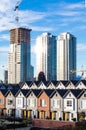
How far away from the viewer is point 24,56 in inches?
6924

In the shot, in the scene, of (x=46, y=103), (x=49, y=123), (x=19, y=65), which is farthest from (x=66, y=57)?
(x=49, y=123)

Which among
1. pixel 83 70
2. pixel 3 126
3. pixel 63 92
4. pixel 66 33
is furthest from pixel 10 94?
pixel 66 33

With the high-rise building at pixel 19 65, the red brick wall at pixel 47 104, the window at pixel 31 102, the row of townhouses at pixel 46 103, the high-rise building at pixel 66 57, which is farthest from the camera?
the high-rise building at pixel 19 65

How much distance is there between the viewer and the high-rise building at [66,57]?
162 meters

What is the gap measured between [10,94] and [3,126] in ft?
76.5

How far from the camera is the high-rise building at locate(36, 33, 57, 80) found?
17450 centimetres

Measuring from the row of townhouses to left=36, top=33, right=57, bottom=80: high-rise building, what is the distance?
9847cm

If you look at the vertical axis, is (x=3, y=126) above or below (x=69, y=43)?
below

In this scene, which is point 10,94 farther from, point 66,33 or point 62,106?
point 66,33

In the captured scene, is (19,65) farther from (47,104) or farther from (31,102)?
(47,104)

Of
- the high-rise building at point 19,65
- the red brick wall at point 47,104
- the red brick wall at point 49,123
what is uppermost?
the high-rise building at point 19,65

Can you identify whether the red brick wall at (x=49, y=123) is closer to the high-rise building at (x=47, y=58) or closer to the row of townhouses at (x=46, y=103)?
the row of townhouses at (x=46, y=103)

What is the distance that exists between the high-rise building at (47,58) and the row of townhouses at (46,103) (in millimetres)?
98469

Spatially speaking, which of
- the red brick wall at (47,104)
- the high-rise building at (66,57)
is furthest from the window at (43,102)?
Result: the high-rise building at (66,57)
